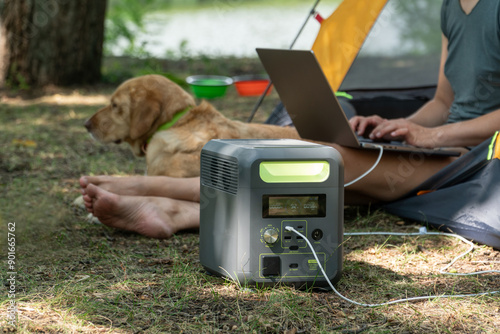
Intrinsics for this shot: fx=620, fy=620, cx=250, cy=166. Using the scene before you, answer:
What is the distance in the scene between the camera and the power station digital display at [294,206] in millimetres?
1948

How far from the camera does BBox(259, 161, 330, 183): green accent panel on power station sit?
1919 mm

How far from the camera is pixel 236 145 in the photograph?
198 cm

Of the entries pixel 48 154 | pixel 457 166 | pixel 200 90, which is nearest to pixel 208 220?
pixel 457 166

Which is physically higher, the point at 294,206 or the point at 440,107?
the point at 440,107

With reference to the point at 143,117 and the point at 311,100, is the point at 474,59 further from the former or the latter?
the point at 143,117

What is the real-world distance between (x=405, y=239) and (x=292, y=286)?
84cm

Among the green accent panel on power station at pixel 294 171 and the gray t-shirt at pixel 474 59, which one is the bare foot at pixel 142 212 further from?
the gray t-shirt at pixel 474 59

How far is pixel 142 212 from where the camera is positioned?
8.75ft

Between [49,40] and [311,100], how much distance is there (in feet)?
13.1

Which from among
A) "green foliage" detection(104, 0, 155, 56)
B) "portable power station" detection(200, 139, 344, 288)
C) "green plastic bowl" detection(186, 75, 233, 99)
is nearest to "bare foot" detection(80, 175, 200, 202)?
"portable power station" detection(200, 139, 344, 288)

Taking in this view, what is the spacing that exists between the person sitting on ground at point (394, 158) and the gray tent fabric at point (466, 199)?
105mm

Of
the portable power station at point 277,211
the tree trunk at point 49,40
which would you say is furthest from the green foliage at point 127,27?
the portable power station at point 277,211

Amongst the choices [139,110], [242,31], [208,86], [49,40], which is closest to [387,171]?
[139,110]

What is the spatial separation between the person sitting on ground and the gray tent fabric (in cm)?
10
